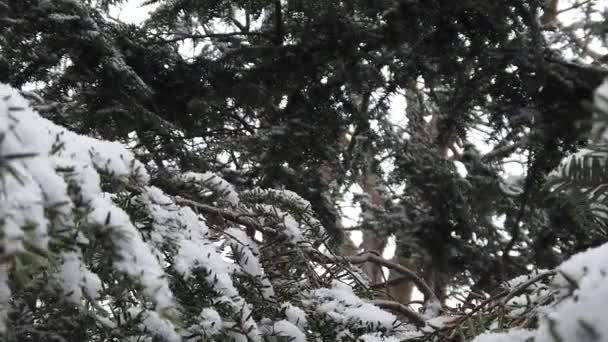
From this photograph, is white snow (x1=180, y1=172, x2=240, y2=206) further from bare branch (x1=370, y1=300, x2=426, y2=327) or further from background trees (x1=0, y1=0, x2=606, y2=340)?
background trees (x1=0, y1=0, x2=606, y2=340)

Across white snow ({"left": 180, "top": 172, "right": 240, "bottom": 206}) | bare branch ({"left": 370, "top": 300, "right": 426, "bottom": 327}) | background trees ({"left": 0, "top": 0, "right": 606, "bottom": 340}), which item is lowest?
bare branch ({"left": 370, "top": 300, "right": 426, "bottom": 327})

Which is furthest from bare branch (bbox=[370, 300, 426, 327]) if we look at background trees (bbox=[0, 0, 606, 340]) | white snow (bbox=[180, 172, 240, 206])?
background trees (bbox=[0, 0, 606, 340])

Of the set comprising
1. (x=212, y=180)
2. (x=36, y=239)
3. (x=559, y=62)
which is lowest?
(x=36, y=239)

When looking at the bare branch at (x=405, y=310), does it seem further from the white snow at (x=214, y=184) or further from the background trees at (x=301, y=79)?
the background trees at (x=301, y=79)

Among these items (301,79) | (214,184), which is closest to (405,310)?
(214,184)

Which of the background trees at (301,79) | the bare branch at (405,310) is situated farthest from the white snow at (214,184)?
the background trees at (301,79)

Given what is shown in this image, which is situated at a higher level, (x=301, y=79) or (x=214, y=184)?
(x=301, y=79)

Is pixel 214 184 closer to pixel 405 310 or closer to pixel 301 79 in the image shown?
pixel 405 310

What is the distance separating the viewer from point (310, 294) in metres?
1.05

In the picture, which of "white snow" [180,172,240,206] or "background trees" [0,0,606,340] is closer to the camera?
"white snow" [180,172,240,206]

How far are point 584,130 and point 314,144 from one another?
2289 mm

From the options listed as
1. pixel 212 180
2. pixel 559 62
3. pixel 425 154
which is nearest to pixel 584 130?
pixel 212 180

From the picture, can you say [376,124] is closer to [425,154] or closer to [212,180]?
[425,154]

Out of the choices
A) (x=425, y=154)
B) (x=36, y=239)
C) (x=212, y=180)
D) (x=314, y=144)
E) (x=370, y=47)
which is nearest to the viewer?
(x=36, y=239)
